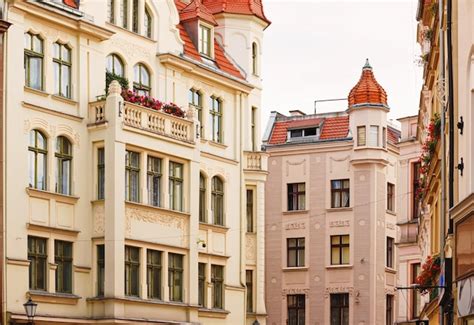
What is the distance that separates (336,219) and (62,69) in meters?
21.7

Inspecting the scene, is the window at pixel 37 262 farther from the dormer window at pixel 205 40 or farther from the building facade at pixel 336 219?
the building facade at pixel 336 219

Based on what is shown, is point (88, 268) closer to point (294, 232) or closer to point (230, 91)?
point (230, 91)

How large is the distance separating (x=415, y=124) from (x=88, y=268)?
17405mm

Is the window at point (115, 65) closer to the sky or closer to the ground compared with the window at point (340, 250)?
closer to the sky

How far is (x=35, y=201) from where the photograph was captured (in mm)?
32781

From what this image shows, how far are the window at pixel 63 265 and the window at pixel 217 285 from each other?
7849mm

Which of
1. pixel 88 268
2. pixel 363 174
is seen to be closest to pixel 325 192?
pixel 363 174

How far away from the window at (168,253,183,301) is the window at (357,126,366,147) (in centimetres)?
1753

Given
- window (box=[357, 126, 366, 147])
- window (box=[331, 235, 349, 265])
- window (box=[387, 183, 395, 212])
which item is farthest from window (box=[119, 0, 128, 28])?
window (box=[387, 183, 395, 212])

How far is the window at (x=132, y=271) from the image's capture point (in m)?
A: 35.1

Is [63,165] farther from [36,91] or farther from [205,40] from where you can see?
[205,40]

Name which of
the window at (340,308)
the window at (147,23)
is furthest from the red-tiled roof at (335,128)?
the window at (147,23)

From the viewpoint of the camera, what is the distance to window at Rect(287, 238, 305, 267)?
53750mm

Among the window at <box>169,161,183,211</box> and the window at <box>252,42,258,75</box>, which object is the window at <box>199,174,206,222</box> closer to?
the window at <box>169,161,183,211</box>
